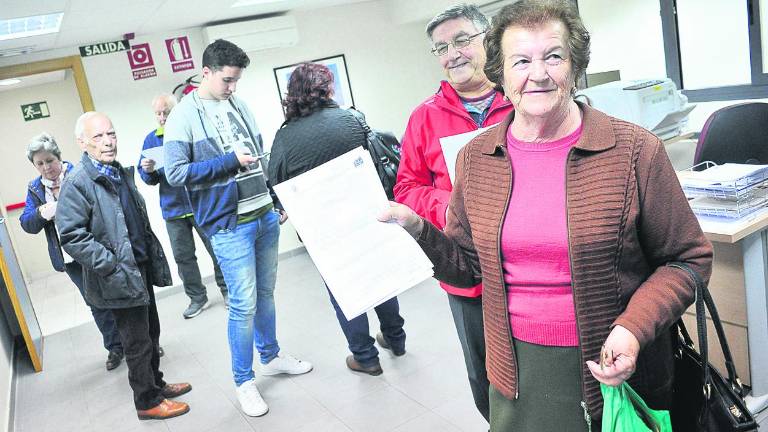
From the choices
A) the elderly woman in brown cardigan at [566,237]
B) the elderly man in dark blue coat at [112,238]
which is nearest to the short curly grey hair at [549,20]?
the elderly woman in brown cardigan at [566,237]

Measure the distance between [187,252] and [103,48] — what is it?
6.37ft

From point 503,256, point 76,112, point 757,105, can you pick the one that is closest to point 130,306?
point 503,256

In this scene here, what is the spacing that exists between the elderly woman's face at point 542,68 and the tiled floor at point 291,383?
64.3 inches

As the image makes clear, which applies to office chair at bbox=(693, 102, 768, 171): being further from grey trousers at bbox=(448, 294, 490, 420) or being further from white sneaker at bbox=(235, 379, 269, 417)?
white sneaker at bbox=(235, 379, 269, 417)

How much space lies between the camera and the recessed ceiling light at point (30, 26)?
3844 millimetres

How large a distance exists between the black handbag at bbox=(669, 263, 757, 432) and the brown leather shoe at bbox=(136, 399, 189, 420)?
2444 millimetres

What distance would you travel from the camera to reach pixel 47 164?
11.6 ft

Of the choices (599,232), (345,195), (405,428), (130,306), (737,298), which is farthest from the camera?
(130,306)

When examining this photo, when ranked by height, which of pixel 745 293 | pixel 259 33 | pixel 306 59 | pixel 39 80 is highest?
pixel 39 80

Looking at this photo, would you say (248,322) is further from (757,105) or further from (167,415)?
(757,105)

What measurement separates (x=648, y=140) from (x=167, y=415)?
268cm

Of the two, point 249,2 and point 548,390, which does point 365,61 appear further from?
point 548,390

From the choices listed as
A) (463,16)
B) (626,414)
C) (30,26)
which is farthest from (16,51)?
(626,414)

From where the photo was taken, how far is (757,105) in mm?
2854
